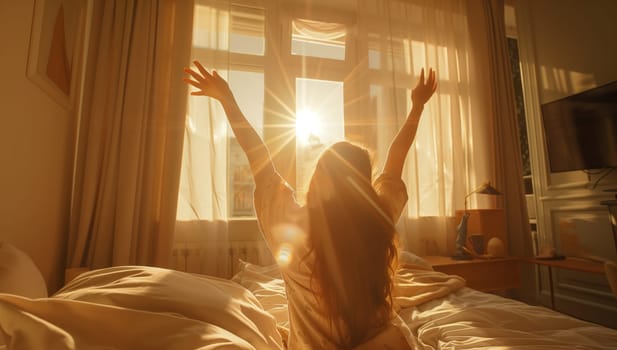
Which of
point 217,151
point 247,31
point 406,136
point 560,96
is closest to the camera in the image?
point 406,136

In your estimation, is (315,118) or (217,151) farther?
(315,118)

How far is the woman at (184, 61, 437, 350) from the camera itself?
0.79 metres

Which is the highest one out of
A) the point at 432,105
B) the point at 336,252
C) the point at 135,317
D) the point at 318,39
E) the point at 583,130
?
the point at 318,39

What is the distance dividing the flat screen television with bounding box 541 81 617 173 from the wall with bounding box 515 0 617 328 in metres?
0.24

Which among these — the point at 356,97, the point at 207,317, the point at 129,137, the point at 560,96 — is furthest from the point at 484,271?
the point at 129,137

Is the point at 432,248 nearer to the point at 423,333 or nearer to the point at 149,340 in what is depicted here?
the point at 423,333

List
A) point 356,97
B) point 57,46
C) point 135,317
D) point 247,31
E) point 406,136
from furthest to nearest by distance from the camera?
point 356,97, point 247,31, point 57,46, point 406,136, point 135,317

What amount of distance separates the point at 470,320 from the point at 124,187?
7.10 ft

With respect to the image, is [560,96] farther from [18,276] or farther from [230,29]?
[18,276]

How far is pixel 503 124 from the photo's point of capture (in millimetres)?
3096

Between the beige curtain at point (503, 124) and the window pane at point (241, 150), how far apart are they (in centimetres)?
218

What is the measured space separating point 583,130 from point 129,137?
351 centimetres

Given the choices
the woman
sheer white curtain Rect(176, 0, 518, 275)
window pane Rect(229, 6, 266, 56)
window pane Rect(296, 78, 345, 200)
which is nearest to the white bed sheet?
the woman

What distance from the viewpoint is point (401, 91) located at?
117 inches
